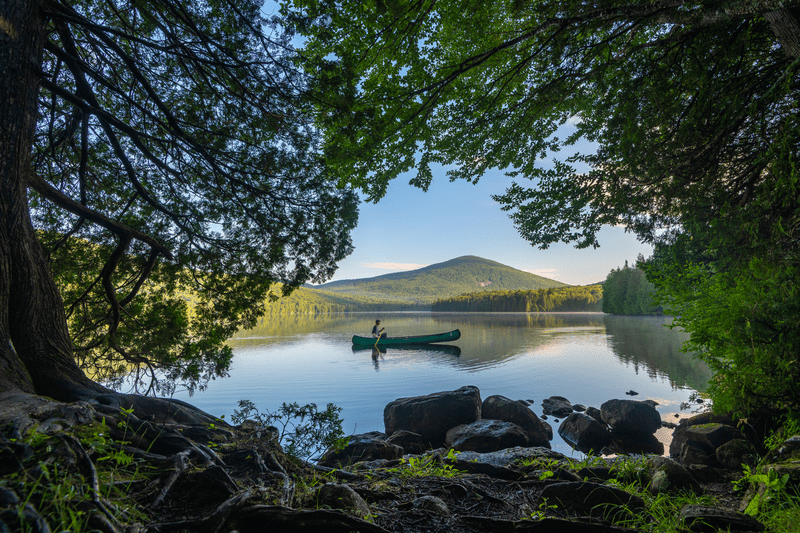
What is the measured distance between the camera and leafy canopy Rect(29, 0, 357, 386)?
4.41 metres

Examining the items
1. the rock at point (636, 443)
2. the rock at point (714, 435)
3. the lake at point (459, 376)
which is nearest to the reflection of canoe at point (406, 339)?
the lake at point (459, 376)

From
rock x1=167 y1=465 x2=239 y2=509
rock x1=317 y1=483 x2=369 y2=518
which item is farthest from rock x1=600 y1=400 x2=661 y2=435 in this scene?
rock x1=167 y1=465 x2=239 y2=509

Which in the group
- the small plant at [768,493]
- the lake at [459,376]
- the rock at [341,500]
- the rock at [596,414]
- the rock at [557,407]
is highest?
the rock at [341,500]

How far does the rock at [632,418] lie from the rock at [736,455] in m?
4.24

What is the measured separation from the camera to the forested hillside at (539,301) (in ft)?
367

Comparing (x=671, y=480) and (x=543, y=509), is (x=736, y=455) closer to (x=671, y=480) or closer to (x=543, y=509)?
(x=671, y=480)

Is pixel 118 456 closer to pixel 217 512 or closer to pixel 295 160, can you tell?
pixel 217 512

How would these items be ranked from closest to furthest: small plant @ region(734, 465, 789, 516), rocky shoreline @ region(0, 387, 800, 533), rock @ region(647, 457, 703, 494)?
rocky shoreline @ region(0, 387, 800, 533) → small plant @ region(734, 465, 789, 516) → rock @ region(647, 457, 703, 494)

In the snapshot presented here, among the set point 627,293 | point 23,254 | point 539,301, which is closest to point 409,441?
point 23,254

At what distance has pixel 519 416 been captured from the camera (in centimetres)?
945

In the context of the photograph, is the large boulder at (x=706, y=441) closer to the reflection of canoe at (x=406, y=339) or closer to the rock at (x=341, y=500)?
the rock at (x=341, y=500)

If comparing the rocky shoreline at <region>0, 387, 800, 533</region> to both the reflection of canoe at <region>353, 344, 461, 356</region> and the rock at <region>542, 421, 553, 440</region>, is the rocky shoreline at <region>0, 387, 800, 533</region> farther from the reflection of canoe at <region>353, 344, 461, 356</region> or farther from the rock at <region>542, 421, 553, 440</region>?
the reflection of canoe at <region>353, 344, 461, 356</region>

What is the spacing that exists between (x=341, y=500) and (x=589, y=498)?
2164mm

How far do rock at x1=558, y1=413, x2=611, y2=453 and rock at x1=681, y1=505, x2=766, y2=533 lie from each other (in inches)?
292
